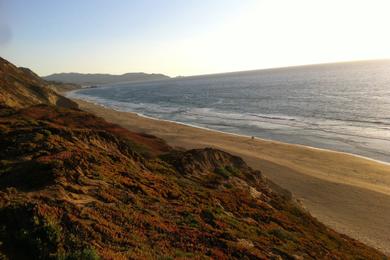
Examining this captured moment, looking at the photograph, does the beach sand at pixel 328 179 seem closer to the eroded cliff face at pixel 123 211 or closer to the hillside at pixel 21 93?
the eroded cliff face at pixel 123 211

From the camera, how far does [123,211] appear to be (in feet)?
38.2

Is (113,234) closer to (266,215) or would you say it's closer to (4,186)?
(4,186)

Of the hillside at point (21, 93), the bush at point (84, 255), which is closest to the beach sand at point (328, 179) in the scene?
the bush at point (84, 255)

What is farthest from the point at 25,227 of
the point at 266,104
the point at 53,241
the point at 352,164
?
the point at 266,104

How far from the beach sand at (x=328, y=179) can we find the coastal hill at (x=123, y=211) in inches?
184

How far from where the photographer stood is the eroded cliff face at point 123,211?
8.88 meters

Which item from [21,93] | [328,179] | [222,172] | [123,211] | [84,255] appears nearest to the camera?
[84,255]

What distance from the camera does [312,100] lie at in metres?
96.8

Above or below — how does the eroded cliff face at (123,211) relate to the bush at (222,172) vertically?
above

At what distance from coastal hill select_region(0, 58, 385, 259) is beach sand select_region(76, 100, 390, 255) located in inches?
184

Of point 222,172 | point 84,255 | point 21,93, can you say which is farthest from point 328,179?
point 21,93

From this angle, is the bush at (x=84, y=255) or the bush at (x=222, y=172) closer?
the bush at (x=84, y=255)

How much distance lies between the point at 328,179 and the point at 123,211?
25.0 m

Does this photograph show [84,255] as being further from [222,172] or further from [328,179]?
[328,179]
